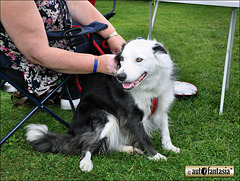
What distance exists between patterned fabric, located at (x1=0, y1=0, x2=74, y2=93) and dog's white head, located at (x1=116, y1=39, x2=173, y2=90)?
0.53 m

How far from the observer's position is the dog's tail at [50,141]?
6.44ft

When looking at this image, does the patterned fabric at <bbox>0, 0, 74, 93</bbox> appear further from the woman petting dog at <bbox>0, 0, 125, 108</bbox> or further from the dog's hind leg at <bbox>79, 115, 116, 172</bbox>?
the dog's hind leg at <bbox>79, 115, 116, 172</bbox>

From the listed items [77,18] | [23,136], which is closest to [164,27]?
[77,18]

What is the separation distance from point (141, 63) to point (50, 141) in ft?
3.27

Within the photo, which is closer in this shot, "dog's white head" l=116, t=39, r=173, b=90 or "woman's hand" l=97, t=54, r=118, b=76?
"dog's white head" l=116, t=39, r=173, b=90

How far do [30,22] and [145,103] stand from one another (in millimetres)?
976

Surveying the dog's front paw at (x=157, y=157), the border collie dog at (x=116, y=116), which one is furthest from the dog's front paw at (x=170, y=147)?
the dog's front paw at (x=157, y=157)

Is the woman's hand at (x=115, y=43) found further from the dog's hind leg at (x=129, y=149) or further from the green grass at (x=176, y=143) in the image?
the dog's hind leg at (x=129, y=149)

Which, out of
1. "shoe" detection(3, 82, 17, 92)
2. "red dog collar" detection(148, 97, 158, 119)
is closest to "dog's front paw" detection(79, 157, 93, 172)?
"red dog collar" detection(148, 97, 158, 119)

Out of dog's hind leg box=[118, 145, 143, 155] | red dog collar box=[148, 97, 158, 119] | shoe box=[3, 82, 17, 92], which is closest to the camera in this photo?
red dog collar box=[148, 97, 158, 119]

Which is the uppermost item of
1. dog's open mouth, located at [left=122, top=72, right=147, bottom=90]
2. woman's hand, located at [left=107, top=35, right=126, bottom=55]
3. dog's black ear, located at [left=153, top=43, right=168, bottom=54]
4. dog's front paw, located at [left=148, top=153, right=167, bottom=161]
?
dog's black ear, located at [left=153, top=43, right=168, bottom=54]

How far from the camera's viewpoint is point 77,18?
2.25 meters

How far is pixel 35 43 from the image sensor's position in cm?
159

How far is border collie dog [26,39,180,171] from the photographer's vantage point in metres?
1.82
